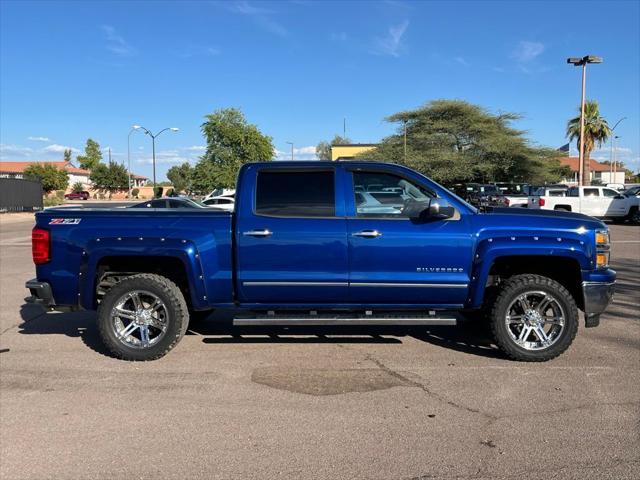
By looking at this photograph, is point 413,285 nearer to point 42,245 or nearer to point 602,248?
point 602,248

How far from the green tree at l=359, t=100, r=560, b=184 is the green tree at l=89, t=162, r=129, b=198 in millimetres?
47398

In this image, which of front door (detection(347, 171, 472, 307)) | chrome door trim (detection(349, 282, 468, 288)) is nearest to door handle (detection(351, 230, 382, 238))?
front door (detection(347, 171, 472, 307))

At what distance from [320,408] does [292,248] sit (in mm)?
1544

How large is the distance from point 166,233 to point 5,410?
1937 mm

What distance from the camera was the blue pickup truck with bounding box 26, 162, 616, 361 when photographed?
16.4 feet

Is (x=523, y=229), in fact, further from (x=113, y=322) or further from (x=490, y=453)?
(x=113, y=322)

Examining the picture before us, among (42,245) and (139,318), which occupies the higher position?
(42,245)

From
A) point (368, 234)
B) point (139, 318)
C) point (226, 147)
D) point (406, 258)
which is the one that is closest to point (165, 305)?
point (139, 318)

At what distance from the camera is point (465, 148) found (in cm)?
5391

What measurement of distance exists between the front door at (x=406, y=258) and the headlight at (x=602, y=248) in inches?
49.4

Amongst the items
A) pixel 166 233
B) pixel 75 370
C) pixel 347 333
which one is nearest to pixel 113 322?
pixel 75 370

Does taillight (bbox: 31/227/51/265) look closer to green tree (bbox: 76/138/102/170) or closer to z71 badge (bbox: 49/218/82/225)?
z71 badge (bbox: 49/218/82/225)

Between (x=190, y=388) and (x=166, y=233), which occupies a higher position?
(x=166, y=233)

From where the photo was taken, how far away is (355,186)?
17.1ft
